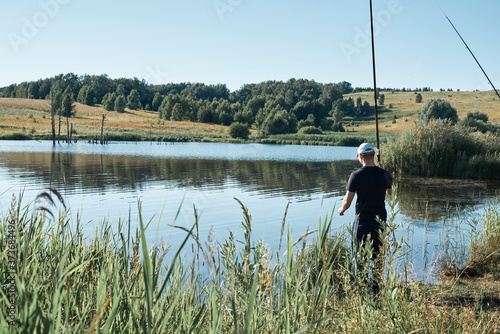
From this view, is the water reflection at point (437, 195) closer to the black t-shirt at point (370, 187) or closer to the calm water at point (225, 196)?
the calm water at point (225, 196)

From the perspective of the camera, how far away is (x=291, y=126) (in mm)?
94875

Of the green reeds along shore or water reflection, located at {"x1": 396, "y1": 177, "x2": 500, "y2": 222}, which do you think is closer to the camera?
the green reeds along shore

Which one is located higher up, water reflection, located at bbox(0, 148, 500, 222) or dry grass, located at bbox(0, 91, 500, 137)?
dry grass, located at bbox(0, 91, 500, 137)

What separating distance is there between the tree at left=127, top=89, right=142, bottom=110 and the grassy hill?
1443cm

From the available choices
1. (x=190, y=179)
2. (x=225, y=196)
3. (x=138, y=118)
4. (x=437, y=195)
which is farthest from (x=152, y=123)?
(x=437, y=195)

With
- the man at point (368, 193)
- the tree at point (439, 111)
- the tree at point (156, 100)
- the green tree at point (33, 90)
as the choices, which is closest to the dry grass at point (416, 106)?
the tree at point (439, 111)

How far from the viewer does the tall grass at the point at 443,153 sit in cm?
1988

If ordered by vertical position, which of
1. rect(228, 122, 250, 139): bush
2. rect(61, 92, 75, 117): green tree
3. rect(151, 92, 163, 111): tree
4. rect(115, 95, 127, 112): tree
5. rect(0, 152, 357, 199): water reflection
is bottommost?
rect(0, 152, 357, 199): water reflection

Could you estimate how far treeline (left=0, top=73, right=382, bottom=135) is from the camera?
103 meters

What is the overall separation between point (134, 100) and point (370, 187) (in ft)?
422

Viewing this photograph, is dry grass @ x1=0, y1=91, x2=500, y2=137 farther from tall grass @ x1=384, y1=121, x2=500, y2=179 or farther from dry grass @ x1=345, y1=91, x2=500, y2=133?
tall grass @ x1=384, y1=121, x2=500, y2=179

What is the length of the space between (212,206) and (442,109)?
159 ft

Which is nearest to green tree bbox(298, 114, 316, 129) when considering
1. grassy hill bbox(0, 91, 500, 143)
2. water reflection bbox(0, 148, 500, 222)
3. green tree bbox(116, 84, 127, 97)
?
grassy hill bbox(0, 91, 500, 143)

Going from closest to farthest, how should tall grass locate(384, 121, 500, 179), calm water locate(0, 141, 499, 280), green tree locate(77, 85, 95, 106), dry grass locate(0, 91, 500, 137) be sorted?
calm water locate(0, 141, 499, 280) → tall grass locate(384, 121, 500, 179) → dry grass locate(0, 91, 500, 137) → green tree locate(77, 85, 95, 106)
